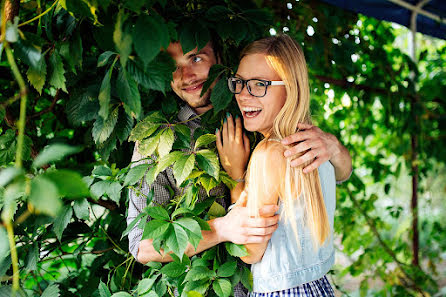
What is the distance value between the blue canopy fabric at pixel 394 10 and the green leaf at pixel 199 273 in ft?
4.50

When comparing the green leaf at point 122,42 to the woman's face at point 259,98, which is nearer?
the green leaf at point 122,42

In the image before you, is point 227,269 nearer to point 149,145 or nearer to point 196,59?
point 149,145

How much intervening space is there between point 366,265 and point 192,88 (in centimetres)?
223

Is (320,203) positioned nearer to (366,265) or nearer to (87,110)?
(87,110)

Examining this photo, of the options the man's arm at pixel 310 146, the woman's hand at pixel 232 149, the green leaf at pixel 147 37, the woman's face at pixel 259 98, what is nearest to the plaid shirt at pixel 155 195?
the woman's hand at pixel 232 149

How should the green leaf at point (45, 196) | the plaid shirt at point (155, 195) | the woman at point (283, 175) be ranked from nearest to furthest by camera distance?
the green leaf at point (45, 196) → the woman at point (283, 175) → the plaid shirt at point (155, 195)

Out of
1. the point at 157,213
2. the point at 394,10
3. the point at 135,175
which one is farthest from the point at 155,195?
the point at 394,10

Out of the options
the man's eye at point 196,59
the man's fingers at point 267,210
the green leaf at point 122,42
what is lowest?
the man's fingers at point 267,210

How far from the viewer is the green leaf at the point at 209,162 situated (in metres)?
1.10

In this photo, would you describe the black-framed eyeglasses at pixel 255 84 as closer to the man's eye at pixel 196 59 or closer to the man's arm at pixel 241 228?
the man's eye at pixel 196 59

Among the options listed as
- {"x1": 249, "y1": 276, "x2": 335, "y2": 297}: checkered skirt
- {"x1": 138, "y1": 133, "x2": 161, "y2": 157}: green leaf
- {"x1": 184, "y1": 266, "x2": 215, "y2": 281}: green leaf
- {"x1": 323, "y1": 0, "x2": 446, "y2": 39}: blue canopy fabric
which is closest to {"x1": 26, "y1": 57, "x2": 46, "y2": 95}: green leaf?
{"x1": 138, "y1": 133, "x2": 161, "y2": 157}: green leaf

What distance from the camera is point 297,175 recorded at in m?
1.24

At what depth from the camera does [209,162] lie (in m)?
1.11

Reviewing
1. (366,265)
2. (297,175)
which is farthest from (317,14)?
(366,265)
